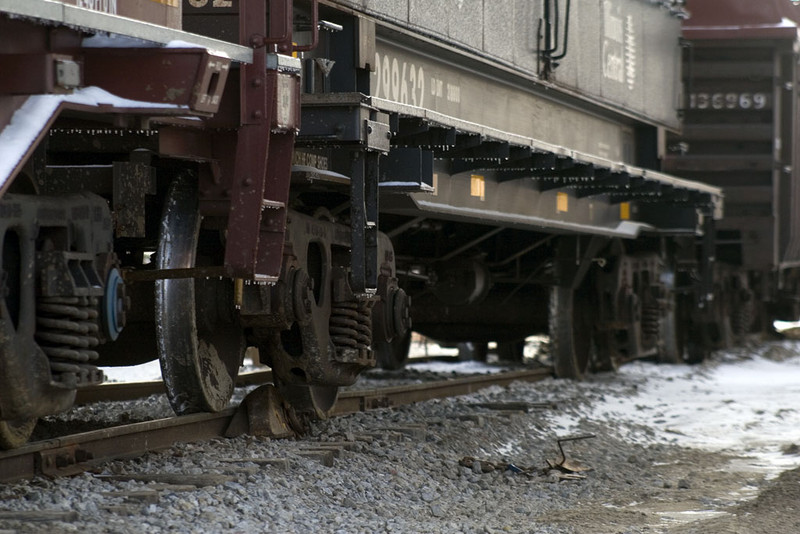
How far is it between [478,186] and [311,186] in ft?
7.16

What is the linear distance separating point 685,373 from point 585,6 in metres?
4.82

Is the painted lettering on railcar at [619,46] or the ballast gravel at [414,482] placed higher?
the painted lettering on railcar at [619,46]

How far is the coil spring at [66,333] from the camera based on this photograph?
14.9 ft

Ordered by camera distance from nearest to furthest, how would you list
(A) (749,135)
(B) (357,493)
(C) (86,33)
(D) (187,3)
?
(C) (86,33) < (B) (357,493) < (D) (187,3) < (A) (749,135)

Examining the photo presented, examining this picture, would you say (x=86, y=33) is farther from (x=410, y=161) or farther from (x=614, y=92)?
(x=614, y=92)

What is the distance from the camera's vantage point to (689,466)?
7828 mm

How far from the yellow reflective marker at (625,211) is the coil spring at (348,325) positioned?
586cm

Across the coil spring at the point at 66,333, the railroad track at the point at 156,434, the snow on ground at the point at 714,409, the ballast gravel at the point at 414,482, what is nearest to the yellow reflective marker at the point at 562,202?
the snow on ground at the point at 714,409

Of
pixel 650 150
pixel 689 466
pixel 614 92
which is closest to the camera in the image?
pixel 689 466

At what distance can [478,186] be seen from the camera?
357 inches

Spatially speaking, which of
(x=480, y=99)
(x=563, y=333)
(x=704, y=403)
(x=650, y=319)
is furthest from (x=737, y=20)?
(x=480, y=99)

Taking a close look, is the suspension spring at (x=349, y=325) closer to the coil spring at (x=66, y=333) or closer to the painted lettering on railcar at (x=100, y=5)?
the coil spring at (x=66, y=333)

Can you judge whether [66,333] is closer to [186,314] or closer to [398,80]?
[186,314]

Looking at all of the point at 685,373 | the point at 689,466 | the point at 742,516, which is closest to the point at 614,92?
the point at 685,373
